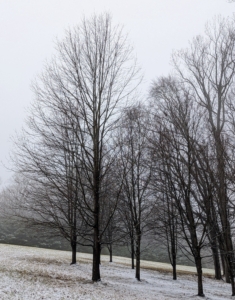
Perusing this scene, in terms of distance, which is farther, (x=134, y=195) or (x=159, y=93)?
(x=159, y=93)

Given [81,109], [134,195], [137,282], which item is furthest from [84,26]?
[137,282]

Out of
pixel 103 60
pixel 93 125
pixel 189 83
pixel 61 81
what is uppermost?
pixel 189 83

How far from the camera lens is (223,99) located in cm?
1545

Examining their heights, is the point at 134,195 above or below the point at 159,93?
below

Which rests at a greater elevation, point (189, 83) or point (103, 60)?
point (189, 83)

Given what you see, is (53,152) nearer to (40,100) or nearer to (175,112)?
→ (40,100)

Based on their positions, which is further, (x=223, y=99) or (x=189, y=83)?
(x=189, y=83)

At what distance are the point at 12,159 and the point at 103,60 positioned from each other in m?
5.29

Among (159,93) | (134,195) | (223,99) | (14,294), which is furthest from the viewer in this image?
(159,93)

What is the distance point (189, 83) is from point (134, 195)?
864 cm

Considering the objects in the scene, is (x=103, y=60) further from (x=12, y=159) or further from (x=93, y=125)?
(x=12, y=159)

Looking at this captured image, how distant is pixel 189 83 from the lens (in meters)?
17.8

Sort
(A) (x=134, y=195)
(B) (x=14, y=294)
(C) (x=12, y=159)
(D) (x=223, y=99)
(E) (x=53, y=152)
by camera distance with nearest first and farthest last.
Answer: (B) (x=14, y=294) → (C) (x=12, y=159) → (E) (x=53, y=152) → (A) (x=134, y=195) → (D) (x=223, y=99)

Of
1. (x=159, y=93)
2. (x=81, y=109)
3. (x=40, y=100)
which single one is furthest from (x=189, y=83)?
(x=40, y=100)
